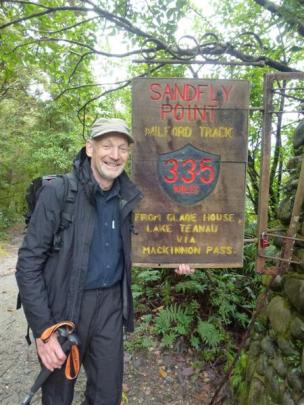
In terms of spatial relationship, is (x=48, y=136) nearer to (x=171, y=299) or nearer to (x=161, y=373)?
(x=171, y=299)

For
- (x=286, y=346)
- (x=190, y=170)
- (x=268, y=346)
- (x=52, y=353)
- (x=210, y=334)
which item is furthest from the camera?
(x=210, y=334)

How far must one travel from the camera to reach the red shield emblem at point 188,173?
8.64 ft

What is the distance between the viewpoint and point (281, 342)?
2.60 meters

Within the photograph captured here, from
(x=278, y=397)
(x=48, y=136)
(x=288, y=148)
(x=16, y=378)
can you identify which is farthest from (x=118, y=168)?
(x=48, y=136)

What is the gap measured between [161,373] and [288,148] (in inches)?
168

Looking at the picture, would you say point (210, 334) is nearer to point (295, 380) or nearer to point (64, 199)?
point (295, 380)

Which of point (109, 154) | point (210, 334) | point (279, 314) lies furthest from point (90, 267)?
point (210, 334)

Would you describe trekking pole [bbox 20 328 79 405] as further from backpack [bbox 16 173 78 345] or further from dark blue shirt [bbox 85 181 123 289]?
backpack [bbox 16 173 78 345]

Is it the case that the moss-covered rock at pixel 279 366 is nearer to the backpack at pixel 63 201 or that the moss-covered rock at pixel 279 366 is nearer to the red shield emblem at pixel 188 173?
the red shield emblem at pixel 188 173

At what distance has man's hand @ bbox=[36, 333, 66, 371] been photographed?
217cm

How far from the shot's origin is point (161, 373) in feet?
13.2

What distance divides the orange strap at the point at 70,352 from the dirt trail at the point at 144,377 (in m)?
1.50

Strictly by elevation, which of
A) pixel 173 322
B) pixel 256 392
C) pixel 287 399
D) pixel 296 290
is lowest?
pixel 173 322

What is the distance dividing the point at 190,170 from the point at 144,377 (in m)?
2.76
